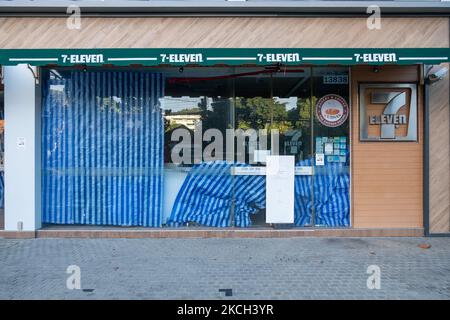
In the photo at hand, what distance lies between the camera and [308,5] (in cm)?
725

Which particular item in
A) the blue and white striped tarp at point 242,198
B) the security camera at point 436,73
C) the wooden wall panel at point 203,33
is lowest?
the blue and white striped tarp at point 242,198

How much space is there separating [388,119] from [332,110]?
1090mm

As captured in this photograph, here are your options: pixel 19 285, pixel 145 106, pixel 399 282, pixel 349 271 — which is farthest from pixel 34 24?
pixel 399 282

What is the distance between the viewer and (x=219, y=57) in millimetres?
6645

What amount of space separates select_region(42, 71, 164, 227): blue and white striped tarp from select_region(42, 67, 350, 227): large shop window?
20 mm

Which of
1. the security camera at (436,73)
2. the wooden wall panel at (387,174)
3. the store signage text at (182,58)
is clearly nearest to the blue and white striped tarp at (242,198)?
the wooden wall panel at (387,174)

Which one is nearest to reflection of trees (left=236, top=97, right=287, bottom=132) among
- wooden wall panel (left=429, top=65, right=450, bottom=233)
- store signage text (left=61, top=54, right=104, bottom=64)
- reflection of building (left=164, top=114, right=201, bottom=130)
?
reflection of building (left=164, top=114, right=201, bottom=130)

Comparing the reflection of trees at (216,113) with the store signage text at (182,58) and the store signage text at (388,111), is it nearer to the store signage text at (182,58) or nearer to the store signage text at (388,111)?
the store signage text at (182,58)

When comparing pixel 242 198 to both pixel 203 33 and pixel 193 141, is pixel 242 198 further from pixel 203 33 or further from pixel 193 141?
pixel 203 33

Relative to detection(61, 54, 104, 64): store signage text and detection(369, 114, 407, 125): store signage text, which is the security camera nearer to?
detection(369, 114, 407, 125): store signage text

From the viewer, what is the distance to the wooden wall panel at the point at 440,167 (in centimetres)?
762

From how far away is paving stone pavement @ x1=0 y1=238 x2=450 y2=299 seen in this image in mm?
4895

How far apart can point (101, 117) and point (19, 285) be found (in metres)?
3.69

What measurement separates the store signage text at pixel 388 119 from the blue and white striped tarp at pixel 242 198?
1387mm
